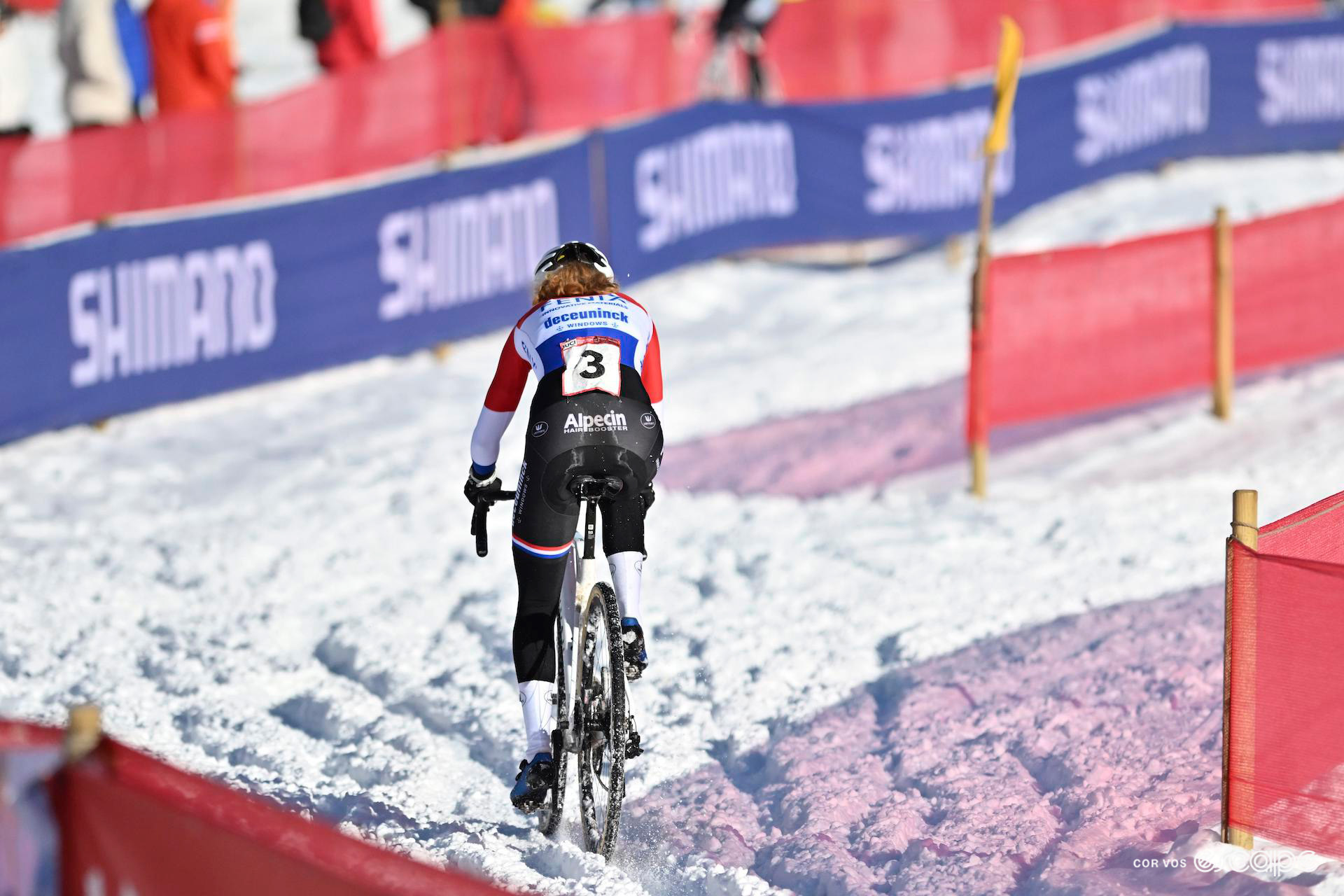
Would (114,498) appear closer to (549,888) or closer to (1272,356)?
(549,888)

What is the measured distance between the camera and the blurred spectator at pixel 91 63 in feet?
47.0

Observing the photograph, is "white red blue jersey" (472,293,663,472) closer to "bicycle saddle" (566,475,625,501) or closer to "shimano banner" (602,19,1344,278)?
"bicycle saddle" (566,475,625,501)

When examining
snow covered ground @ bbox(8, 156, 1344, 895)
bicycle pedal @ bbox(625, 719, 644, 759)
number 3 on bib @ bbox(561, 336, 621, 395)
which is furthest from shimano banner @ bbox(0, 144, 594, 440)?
bicycle pedal @ bbox(625, 719, 644, 759)

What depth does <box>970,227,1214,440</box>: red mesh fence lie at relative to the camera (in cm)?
1026

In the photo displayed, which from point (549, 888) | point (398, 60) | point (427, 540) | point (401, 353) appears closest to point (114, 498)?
point (427, 540)

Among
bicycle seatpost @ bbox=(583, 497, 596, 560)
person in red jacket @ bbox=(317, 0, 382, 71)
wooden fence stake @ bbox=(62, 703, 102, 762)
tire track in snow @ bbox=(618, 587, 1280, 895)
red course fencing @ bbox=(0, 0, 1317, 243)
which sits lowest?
tire track in snow @ bbox=(618, 587, 1280, 895)

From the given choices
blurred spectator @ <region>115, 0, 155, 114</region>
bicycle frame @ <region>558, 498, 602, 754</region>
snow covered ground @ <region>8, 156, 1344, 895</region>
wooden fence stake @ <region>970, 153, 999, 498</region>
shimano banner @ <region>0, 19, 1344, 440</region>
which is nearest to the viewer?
bicycle frame @ <region>558, 498, 602, 754</region>

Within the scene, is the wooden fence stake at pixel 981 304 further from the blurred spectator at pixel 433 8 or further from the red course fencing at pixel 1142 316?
the blurred spectator at pixel 433 8

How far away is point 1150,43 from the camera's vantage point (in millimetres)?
17969

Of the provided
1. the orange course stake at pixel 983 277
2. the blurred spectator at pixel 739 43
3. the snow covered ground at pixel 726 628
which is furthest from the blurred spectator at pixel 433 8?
the orange course stake at pixel 983 277

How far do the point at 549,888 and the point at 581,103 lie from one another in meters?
10.7

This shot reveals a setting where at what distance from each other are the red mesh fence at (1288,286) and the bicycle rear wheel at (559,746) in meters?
6.28

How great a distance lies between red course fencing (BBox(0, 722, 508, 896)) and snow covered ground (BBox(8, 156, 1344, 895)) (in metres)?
2.12

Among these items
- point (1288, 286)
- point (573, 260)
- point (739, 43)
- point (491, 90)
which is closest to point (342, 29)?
point (491, 90)
